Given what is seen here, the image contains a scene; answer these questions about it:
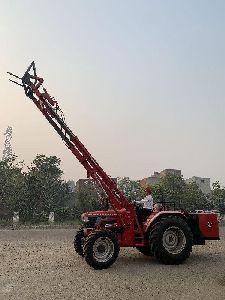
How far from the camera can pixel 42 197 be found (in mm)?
33469

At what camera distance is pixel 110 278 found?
8359mm

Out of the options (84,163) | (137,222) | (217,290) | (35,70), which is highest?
(35,70)

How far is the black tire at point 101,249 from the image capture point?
936cm

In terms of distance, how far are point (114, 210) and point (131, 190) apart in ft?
136

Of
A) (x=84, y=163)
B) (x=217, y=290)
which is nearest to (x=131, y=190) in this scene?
(x=84, y=163)

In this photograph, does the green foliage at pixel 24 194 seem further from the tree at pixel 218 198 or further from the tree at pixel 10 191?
the tree at pixel 218 198

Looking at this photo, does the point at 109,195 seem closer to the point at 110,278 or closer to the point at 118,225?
the point at 118,225

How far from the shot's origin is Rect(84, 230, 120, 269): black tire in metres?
9.36

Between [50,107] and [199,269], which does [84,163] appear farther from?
[199,269]

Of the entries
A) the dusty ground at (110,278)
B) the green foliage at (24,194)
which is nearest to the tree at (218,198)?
the green foliage at (24,194)

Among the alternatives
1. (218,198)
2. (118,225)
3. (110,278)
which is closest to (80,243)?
(118,225)

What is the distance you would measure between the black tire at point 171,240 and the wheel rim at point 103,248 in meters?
1.11

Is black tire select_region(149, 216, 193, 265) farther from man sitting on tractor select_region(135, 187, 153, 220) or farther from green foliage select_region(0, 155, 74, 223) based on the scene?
green foliage select_region(0, 155, 74, 223)

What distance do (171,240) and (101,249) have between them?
6.49 ft
